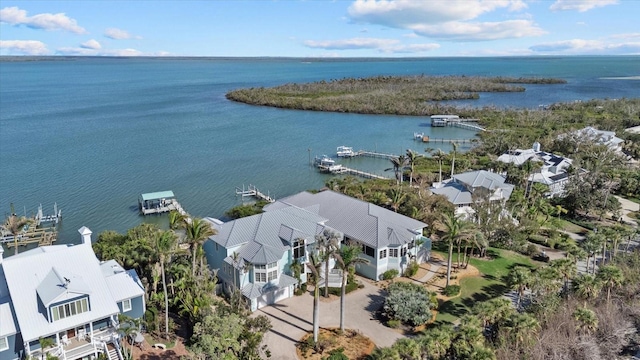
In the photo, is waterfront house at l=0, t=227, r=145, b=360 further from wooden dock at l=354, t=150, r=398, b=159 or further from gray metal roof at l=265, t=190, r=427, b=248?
wooden dock at l=354, t=150, r=398, b=159

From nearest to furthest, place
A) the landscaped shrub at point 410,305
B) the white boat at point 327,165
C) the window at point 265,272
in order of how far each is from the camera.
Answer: the landscaped shrub at point 410,305 → the window at point 265,272 → the white boat at point 327,165

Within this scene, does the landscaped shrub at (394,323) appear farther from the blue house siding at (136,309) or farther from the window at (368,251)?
the blue house siding at (136,309)

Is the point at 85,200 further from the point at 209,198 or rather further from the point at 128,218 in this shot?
the point at 209,198

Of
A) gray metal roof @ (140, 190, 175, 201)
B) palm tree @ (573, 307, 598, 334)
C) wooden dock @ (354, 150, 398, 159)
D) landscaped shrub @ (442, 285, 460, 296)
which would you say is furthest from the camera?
wooden dock @ (354, 150, 398, 159)

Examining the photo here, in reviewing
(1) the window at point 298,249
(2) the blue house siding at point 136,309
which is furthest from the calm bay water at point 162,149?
(2) the blue house siding at point 136,309

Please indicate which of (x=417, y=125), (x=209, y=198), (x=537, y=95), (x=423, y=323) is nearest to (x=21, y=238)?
(x=209, y=198)

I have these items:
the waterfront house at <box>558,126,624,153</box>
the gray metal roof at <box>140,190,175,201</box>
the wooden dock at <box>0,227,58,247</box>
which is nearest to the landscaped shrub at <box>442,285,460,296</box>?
the gray metal roof at <box>140,190,175,201</box>
